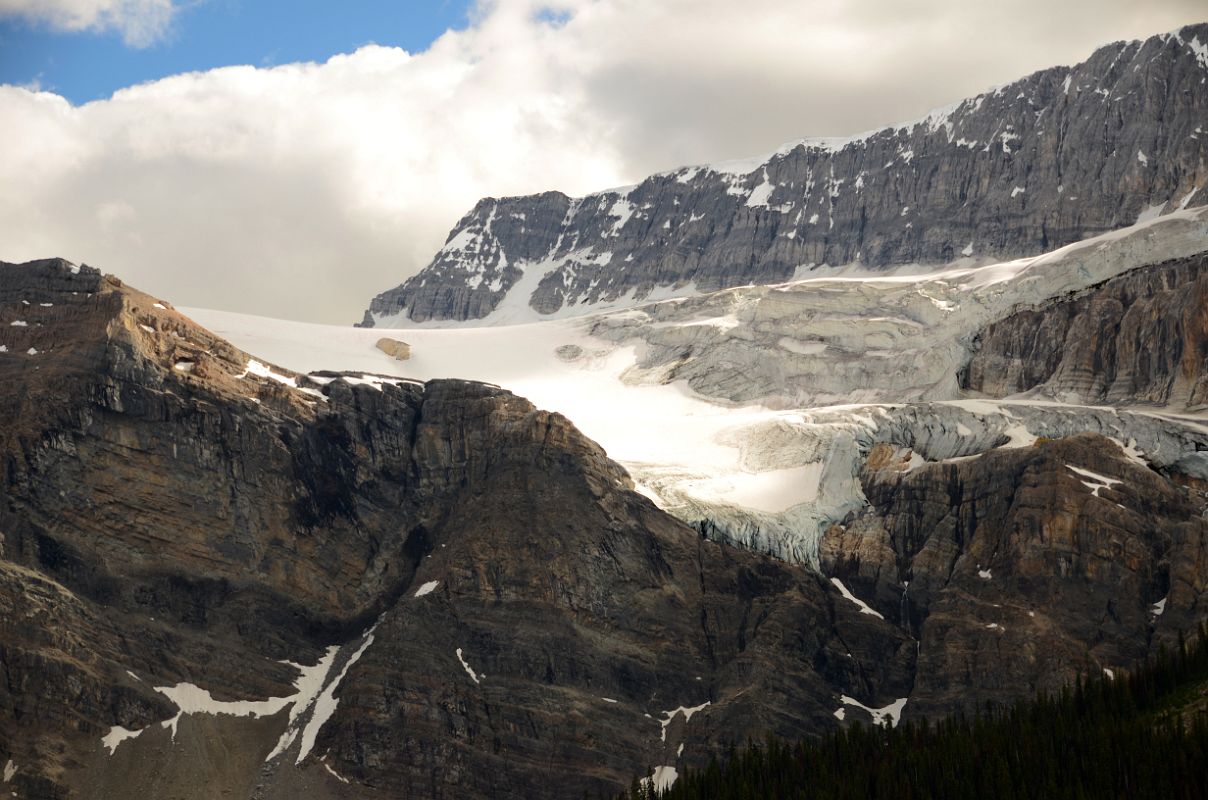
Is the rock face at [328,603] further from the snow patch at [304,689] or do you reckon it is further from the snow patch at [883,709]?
the snow patch at [883,709]

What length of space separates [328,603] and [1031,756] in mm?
80207

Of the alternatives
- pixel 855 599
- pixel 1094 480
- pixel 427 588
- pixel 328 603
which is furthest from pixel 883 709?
pixel 328 603

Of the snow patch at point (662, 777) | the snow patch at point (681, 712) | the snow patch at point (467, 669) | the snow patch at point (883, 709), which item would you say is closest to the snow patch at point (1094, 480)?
the snow patch at point (883, 709)

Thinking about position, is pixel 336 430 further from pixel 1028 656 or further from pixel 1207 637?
pixel 1207 637

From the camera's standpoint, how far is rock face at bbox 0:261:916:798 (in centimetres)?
16162

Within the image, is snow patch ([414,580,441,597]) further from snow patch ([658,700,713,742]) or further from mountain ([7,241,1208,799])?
snow patch ([658,700,713,742])

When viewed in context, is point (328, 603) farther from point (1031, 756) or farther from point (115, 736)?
point (1031, 756)

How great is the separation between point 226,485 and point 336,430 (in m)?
16.6

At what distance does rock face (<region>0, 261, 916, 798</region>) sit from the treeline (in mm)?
25357

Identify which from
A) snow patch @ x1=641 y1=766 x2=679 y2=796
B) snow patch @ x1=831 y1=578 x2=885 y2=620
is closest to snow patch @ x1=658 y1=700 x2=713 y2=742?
snow patch @ x1=641 y1=766 x2=679 y2=796

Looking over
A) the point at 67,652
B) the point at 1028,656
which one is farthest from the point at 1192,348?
the point at 67,652

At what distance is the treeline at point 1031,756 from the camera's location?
111 m

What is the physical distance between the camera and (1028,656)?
6304 inches

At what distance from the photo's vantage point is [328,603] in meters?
181
